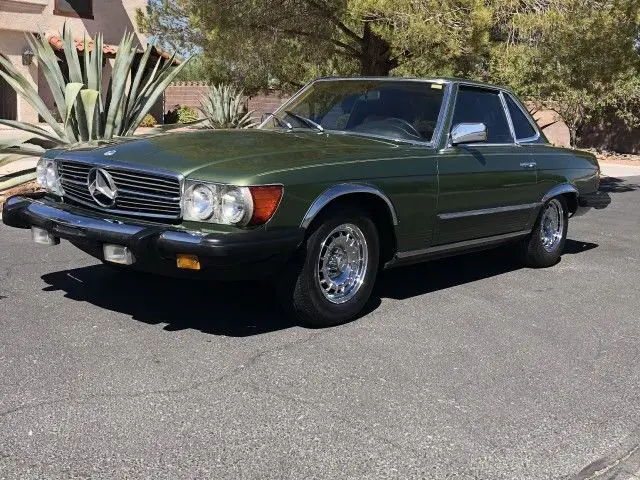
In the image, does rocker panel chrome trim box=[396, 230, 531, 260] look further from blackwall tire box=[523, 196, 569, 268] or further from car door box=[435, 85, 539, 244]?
blackwall tire box=[523, 196, 569, 268]

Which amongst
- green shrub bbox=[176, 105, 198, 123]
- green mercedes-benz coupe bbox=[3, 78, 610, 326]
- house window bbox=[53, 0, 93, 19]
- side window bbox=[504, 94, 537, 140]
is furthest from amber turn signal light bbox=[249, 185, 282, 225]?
green shrub bbox=[176, 105, 198, 123]

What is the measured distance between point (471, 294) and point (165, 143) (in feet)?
8.57

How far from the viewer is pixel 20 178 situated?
9.32 metres

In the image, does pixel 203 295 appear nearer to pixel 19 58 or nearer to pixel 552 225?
pixel 552 225

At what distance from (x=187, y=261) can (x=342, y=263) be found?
1.14m

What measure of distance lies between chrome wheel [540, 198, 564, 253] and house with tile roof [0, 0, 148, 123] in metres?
12.2

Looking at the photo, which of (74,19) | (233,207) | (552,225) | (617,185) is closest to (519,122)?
(552,225)

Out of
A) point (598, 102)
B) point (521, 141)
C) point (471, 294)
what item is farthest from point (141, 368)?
point (598, 102)

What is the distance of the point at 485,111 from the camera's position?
21.4ft

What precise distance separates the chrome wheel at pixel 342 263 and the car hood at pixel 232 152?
48 centimetres

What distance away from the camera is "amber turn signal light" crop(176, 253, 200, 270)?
14.1 ft

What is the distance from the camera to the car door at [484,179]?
568cm

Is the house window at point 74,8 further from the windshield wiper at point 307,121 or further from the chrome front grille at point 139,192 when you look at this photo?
the chrome front grille at point 139,192

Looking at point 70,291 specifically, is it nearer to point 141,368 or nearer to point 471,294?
point 141,368
